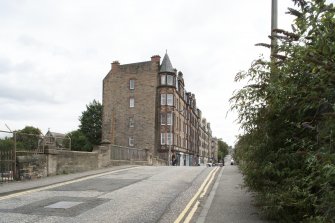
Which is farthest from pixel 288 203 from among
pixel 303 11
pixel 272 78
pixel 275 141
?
pixel 303 11

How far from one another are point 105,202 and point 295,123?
6.14m

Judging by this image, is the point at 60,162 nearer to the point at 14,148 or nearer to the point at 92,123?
the point at 14,148

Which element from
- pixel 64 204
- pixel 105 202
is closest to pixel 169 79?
pixel 105 202

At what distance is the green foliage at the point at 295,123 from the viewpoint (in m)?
5.89

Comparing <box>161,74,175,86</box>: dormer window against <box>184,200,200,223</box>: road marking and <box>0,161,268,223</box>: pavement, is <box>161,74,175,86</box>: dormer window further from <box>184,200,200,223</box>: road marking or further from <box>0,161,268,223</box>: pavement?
<box>184,200,200,223</box>: road marking

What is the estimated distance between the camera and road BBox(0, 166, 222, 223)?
9.77 m

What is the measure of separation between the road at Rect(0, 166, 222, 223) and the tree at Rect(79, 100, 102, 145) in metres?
57.9

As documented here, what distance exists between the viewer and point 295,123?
26.8 feet

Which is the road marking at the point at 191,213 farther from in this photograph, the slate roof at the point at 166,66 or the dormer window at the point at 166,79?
the slate roof at the point at 166,66

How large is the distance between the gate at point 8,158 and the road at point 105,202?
2183mm

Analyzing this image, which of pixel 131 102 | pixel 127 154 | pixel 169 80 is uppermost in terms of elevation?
pixel 169 80

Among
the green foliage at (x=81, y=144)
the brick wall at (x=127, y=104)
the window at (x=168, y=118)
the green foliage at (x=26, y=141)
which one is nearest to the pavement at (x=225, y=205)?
the green foliage at (x=26, y=141)

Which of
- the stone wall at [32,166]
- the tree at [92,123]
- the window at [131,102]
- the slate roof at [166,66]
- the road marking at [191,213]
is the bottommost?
the road marking at [191,213]

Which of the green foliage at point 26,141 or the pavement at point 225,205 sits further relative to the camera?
the green foliage at point 26,141
